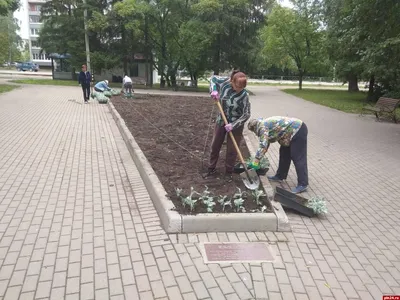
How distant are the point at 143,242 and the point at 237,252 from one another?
1.02 metres

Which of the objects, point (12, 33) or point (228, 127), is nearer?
point (228, 127)

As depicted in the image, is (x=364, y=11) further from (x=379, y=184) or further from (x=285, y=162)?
(x=285, y=162)

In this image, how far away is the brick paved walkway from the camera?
9.95ft

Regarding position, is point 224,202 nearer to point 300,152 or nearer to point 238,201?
point 238,201

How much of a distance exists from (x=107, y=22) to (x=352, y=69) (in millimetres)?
17905

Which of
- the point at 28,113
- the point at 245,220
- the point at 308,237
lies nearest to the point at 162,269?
the point at 245,220

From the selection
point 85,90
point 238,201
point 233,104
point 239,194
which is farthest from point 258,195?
point 85,90

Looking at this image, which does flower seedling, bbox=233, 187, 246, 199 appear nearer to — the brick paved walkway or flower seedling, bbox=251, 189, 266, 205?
flower seedling, bbox=251, 189, 266, 205

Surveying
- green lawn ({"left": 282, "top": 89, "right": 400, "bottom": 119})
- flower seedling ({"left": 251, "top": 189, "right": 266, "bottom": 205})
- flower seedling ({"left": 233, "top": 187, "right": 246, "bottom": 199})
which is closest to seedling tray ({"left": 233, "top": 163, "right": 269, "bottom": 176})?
flower seedling ({"left": 233, "top": 187, "right": 246, "bottom": 199})

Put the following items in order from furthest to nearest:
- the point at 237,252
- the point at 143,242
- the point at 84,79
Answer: the point at 84,79
the point at 143,242
the point at 237,252

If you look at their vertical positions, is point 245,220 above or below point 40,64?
below

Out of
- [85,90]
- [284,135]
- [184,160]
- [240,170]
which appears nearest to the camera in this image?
[284,135]

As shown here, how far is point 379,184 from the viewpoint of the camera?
235 inches

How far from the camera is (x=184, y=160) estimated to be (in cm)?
647
